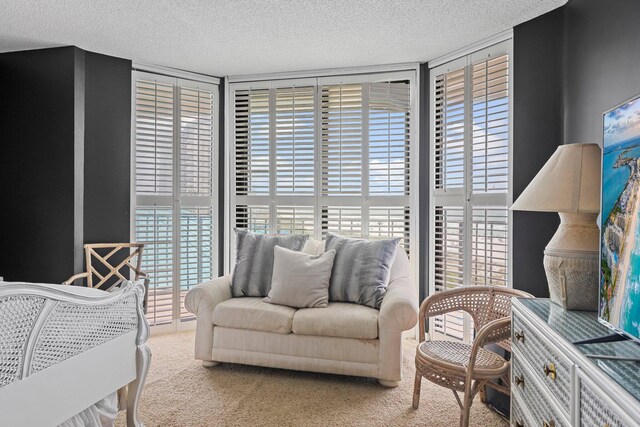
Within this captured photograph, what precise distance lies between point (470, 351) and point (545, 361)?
1048mm

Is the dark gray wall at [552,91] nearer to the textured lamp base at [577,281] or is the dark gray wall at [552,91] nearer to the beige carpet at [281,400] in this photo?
the textured lamp base at [577,281]

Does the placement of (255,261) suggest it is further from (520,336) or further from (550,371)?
(550,371)

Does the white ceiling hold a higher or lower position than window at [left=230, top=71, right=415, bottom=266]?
higher

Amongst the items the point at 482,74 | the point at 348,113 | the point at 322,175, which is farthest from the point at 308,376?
the point at 482,74

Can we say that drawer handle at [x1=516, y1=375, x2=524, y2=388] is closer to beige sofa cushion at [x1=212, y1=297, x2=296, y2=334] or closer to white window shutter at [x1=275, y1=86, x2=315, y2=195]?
beige sofa cushion at [x1=212, y1=297, x2=296, y2=334]

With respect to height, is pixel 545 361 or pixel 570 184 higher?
pixel 570 184

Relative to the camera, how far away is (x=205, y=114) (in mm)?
4430

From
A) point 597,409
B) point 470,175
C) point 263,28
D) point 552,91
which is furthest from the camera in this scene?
point 470,175

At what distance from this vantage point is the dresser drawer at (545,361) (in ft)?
4.49

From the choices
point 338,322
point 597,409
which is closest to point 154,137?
point 338,322

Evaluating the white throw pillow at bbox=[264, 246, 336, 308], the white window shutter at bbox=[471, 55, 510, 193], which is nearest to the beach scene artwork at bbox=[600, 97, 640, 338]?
the white window shutter at bbox=[471, 55, 510, 193]

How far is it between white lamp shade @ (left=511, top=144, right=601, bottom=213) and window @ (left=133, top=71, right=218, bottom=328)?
3244 millimetres

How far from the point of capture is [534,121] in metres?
2.99

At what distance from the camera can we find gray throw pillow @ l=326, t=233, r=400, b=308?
10.7 feet
